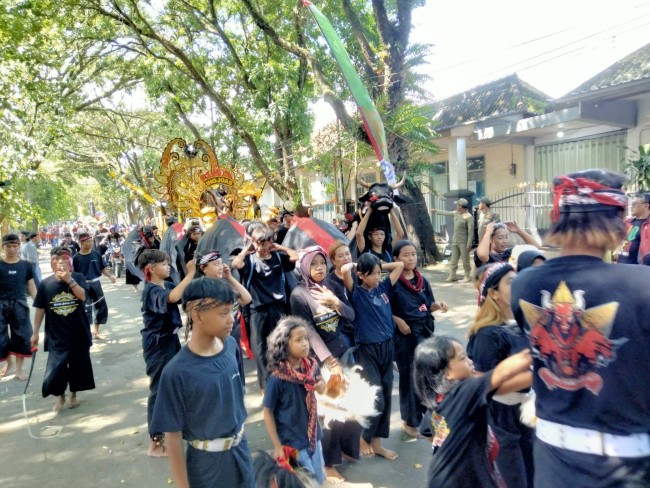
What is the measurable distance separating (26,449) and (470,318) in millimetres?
5828

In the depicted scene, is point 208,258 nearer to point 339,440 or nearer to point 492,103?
point 339,440

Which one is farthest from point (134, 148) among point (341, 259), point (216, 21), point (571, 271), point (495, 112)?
point (571, 271)

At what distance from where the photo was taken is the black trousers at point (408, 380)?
420cm

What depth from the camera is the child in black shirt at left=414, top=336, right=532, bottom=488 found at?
76.0 inches

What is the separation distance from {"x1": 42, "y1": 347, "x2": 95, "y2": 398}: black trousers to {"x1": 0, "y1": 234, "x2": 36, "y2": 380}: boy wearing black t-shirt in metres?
1.47

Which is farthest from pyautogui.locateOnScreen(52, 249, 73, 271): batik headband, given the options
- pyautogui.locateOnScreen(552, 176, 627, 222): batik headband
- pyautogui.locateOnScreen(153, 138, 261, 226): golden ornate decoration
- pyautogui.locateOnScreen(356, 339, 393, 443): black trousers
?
pyautogui.locateOnScreen(552, 176, 627, 222): batik headband

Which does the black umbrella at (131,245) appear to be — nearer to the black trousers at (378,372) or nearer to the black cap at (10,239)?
the black cap at (10,239)

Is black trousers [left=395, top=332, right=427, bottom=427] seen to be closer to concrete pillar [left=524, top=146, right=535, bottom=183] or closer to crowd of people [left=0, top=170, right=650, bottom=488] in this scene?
crowd of people [left=0, top=170, right=650, bottom=488]

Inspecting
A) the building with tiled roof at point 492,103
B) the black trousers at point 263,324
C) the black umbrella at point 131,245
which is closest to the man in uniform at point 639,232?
the black trousers at point 263,324

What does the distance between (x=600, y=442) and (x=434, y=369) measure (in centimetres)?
77

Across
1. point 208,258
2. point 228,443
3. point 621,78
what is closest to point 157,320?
point 208,258

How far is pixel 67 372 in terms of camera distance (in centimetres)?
525

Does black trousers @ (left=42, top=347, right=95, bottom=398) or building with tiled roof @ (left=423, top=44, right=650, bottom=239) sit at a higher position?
building with tiled roof @ (left=423, top=44, right=650, bottom=239)

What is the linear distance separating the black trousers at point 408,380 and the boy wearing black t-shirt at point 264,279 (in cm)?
116
